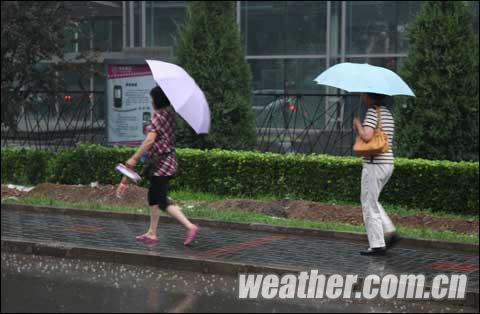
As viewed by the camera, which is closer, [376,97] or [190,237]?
[376,97]

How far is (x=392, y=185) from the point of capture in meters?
11.3

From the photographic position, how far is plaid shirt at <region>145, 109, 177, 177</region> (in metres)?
8.54

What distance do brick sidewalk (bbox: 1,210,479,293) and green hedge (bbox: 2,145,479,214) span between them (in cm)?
216

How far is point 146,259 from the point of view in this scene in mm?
8234

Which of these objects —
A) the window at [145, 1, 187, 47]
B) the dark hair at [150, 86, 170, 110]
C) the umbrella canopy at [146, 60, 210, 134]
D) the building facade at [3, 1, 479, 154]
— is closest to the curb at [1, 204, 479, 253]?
the umbrella canopy at [146, 60, 210, 134]

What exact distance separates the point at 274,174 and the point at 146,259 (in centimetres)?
429

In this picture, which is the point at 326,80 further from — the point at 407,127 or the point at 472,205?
the point at 407,127

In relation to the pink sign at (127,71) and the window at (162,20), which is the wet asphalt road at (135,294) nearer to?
the pink sign at (127,71)

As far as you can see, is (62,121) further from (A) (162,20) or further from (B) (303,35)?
(A) (162,20)

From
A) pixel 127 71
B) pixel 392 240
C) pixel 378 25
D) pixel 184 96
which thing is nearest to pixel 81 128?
pixel 127 71

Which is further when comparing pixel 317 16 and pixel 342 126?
pixel 317 16

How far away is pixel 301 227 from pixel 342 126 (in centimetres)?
637

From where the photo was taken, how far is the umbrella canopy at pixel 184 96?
27.2ft

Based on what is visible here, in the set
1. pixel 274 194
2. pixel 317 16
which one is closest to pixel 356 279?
pixel 274 194
